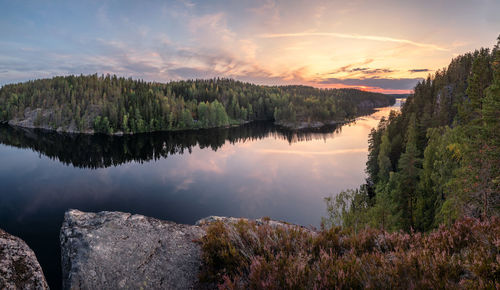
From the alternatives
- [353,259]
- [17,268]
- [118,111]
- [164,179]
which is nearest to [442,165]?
[353,259]

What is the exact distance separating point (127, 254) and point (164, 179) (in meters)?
59.9

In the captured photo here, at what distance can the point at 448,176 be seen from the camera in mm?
29203

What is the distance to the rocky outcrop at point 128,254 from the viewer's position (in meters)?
7.34

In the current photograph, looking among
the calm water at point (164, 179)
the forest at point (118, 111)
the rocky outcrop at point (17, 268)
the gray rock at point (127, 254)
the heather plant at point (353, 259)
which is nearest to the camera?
the heather plant at point (353, 259)

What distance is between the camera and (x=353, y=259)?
18.2 feet

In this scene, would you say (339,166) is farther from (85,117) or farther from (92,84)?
(92,84)

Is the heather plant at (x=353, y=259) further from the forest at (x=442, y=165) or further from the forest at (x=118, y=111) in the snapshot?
the forest at (x=118, y=111)

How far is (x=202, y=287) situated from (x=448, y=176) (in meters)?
34.5

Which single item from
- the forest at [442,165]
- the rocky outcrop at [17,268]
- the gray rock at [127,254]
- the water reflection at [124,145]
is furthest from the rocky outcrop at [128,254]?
the water reflection at [124,145]

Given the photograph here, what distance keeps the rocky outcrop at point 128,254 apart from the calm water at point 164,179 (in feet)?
81.4

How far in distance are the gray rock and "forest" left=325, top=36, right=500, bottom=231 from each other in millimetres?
7077

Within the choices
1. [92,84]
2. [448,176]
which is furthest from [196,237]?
[92,84]

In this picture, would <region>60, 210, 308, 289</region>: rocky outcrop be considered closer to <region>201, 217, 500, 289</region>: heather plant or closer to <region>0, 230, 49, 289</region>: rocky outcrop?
<region>201, 217, 500, 289</region>: heather plant

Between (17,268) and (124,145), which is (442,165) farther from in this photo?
(124,145)
